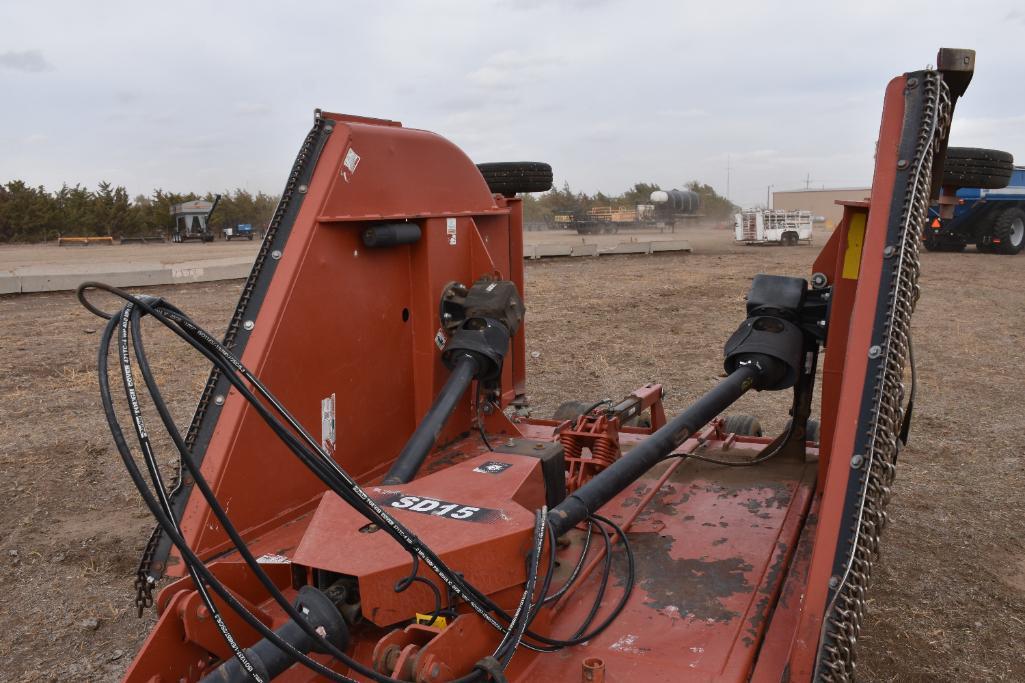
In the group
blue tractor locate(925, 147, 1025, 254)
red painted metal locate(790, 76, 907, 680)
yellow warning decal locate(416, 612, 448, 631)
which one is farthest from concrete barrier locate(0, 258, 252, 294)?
blue tractor locate(925, 147, 1025, 254)

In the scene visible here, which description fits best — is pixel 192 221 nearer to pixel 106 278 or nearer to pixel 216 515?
pixel 106 278

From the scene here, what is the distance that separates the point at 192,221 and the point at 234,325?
3470 centimetres

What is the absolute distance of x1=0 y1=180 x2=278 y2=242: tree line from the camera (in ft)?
107

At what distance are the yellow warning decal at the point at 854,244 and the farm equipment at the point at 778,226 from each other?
974 inches

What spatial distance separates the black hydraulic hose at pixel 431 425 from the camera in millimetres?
2748

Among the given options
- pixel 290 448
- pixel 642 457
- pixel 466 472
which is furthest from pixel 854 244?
pixel 290 448

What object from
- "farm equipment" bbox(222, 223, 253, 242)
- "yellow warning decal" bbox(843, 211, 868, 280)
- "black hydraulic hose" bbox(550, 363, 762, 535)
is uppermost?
"yellow warning decal" bbox(843, 211, 868, 280)

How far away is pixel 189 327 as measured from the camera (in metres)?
1.65

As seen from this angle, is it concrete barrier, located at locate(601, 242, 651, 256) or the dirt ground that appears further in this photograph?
concrete barrier, located at locate(601, 242, 651, 256)

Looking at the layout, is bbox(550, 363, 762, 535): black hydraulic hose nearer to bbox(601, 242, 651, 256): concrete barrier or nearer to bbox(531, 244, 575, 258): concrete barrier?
bbox(531, 244, 575, 258): concrete barrier

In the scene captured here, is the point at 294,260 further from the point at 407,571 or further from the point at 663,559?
the point at 663,559

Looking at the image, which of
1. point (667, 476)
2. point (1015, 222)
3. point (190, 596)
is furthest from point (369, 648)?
point (1015, 222)

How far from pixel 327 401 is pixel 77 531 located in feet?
7.40

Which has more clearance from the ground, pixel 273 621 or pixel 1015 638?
pixel 273 621
